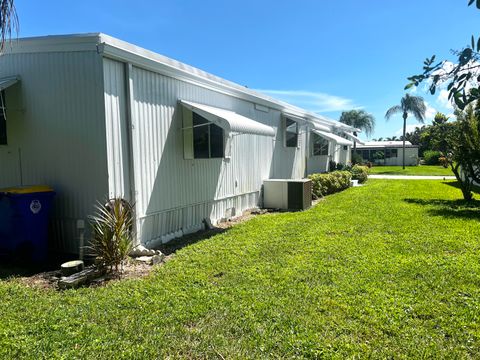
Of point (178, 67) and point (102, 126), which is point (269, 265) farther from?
point (178, 67)

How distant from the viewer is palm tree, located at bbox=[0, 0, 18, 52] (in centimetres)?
396

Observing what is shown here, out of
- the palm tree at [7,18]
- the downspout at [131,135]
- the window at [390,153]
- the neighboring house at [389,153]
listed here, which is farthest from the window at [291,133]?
the window at [390,153]

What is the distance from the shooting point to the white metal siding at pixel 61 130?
5836 millimetres

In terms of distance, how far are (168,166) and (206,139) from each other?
1.31 metres

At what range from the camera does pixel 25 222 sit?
5.59 metres

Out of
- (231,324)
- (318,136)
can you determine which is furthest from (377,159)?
(231,324)

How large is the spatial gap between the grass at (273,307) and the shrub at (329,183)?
7244 mm

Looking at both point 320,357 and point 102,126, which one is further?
point 102,126

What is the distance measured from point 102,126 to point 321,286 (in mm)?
4143

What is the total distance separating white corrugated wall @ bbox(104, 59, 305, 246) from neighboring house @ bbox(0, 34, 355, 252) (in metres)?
0.02

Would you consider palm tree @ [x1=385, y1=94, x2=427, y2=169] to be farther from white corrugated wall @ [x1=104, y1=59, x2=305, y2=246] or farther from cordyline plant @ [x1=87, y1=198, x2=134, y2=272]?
cordyline plant @ [x1=87, y1=198, x2=134, y2=272]

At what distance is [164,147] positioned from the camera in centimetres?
721

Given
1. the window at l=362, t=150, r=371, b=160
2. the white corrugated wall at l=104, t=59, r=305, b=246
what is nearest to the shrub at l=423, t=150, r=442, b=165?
the window at l=362, t=150, r=371, b=160

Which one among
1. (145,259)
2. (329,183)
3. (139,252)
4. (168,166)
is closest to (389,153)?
(329,183)
